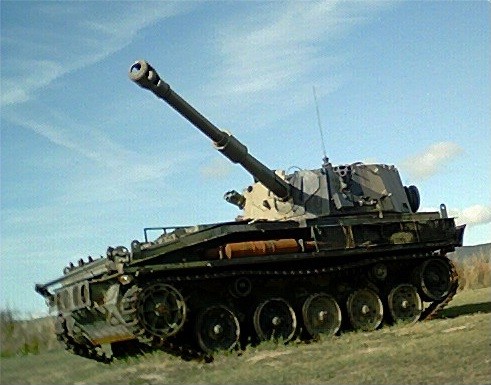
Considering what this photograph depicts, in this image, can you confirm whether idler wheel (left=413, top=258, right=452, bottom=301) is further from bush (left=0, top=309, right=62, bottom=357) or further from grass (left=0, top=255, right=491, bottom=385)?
bush (left=0, top=309, right=62, bottom=357)

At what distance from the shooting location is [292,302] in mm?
14914

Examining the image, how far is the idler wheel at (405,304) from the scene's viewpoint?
1585cm

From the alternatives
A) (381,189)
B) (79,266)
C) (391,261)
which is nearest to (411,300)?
(391,261)

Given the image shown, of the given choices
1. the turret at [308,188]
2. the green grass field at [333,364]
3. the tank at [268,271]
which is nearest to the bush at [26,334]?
the green grass field at [333,364]

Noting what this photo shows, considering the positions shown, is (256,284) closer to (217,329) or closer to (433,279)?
(217,329)

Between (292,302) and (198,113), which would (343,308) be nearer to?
(292,302)

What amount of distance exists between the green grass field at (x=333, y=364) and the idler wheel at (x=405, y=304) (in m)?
0.41

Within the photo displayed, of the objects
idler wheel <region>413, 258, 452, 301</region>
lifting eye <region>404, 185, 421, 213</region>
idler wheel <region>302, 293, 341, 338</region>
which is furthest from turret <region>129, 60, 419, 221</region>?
idler wheel <region>302, 293, 341, 338</region>

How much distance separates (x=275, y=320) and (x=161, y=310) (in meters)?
2.38

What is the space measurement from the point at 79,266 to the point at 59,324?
1.42 metres

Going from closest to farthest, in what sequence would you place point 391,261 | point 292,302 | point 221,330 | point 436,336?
point 436,336 → point 221,330 → point 292,302 → point 391,261

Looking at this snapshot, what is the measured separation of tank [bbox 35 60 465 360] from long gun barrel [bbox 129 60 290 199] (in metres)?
0.02

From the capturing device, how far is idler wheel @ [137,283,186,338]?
12.9m

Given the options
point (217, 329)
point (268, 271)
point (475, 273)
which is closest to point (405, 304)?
point (268, 271)
